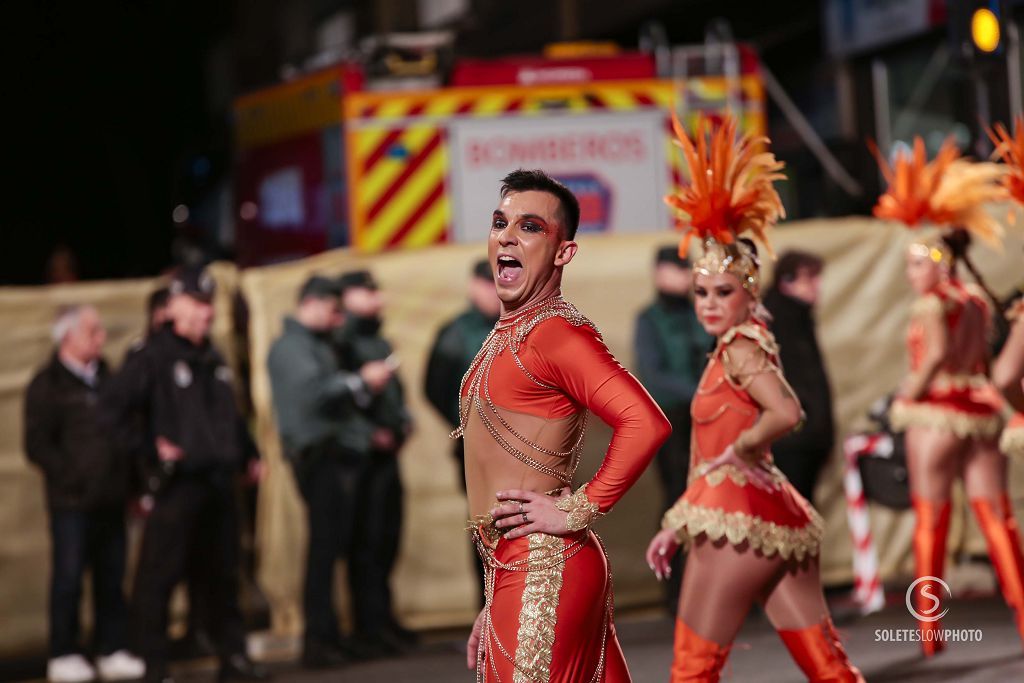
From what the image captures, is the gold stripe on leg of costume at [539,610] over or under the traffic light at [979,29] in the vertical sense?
under

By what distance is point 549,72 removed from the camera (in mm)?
12359

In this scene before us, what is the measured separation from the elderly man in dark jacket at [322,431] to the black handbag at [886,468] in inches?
117

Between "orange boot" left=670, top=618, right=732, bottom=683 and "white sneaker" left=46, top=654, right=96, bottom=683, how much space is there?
454cm

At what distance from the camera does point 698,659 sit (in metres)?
6.02

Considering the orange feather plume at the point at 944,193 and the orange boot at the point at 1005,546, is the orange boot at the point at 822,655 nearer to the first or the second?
the orange boot at the point at 1005,546

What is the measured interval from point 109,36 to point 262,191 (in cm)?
1075

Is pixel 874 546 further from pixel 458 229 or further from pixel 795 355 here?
pixel 458 229

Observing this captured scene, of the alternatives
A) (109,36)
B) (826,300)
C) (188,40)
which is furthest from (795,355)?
(188,40)

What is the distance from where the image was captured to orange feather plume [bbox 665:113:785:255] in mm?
6266

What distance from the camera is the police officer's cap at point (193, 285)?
8953 mm

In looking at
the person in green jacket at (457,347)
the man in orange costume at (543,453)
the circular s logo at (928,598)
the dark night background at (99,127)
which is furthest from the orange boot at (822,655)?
the dark night background at (99,127)

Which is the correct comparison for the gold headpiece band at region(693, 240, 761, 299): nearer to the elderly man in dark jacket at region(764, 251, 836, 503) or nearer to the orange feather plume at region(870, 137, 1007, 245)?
the orange feather plume at region(870, 137, 1007, 245)

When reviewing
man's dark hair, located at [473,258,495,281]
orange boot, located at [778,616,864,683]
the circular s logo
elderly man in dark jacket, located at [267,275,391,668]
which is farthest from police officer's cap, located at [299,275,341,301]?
orange boot, located at [778,616,864,683]

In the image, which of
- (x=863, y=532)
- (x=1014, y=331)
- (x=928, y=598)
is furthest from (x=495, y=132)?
(x=1014, y=331)
